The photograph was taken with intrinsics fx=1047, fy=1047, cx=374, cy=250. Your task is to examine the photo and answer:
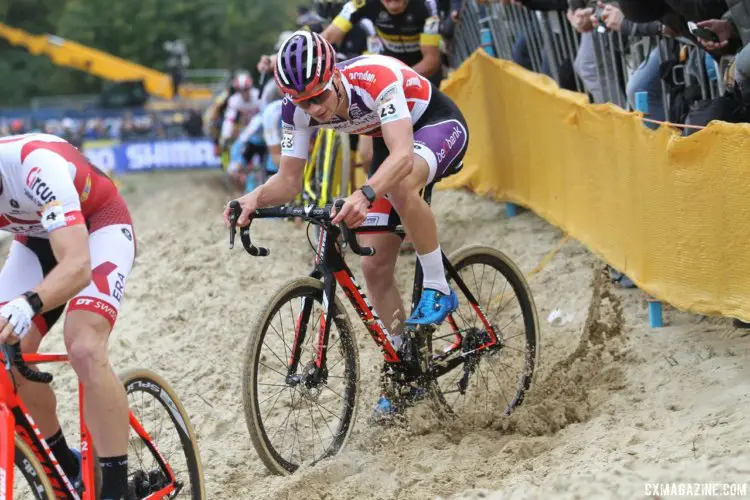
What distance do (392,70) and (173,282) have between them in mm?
4676

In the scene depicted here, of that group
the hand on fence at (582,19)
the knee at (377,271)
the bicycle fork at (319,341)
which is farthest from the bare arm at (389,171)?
the hand on fence at (582,19)

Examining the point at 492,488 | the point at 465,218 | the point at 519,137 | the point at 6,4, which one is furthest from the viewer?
the point at 6,4

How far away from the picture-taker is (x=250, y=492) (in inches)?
208

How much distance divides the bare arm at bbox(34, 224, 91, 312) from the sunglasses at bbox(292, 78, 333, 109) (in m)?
1.39

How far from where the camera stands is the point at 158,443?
4938mm

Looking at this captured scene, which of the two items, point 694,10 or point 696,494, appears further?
point 694,10

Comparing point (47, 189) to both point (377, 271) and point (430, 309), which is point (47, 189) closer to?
point (377, 271)

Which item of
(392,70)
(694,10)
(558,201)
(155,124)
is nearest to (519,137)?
(558,201)

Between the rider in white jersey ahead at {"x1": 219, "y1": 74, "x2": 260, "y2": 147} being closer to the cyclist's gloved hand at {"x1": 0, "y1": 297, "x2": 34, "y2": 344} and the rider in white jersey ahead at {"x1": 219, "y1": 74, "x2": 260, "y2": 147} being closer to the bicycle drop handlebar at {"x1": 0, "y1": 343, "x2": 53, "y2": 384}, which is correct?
the bicycle drop handlebar at {"x1": 0, "y1": 343, "x2": 53, "y2": 384}

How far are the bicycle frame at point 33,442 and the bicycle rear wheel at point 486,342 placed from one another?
6.74ft

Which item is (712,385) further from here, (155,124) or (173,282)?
(155,124)

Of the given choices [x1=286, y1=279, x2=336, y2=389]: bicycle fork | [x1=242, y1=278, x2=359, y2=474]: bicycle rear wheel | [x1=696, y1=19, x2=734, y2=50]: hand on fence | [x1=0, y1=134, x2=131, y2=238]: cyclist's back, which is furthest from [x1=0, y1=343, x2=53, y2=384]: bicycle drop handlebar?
[x1=696, y1=19, x2=734, y2=50]: hand on fence

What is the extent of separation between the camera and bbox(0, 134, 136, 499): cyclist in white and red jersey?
3984 millimetres

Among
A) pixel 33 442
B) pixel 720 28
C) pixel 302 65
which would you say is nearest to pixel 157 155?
pixel 720 28
